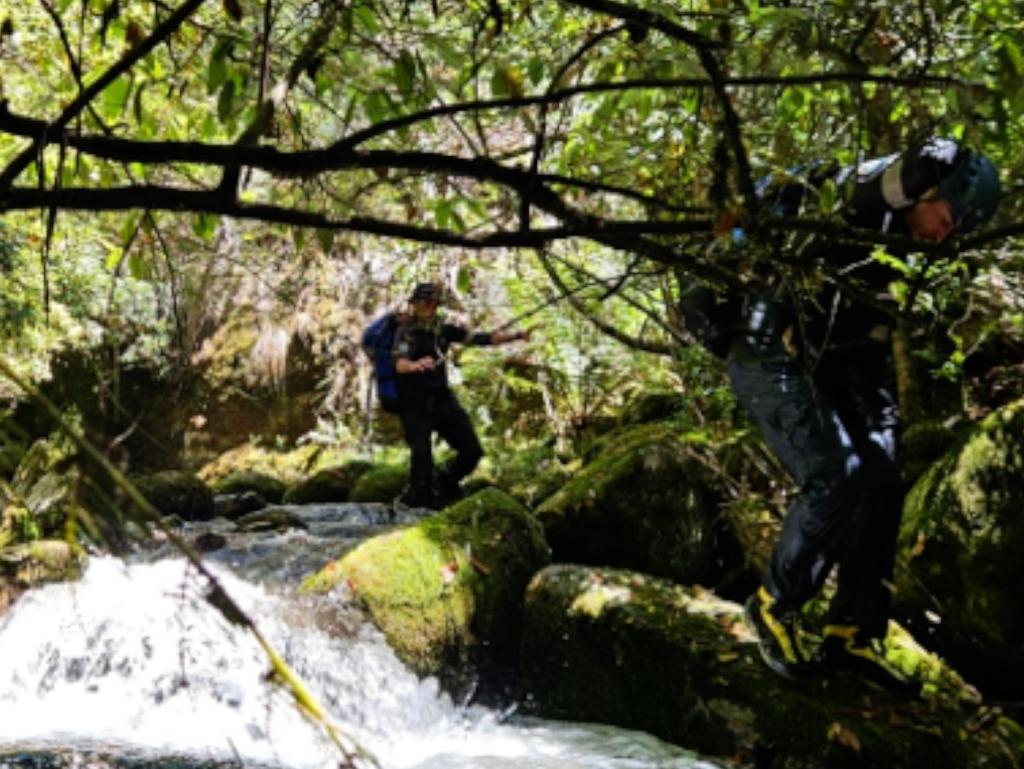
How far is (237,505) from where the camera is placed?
11.9 metres

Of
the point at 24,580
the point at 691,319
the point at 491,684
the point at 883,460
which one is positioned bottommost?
the point at 491,684

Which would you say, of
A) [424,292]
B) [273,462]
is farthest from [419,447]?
[273,462]

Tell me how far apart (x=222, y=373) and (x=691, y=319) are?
1257cm

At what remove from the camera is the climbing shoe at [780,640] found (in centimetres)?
426

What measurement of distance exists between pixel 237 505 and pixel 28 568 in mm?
5441

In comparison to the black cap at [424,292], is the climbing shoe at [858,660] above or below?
below

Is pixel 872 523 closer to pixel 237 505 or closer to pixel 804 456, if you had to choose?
pixel 804 456

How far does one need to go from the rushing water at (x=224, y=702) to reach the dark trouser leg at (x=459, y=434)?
3.06m

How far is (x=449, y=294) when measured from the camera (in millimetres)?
12039

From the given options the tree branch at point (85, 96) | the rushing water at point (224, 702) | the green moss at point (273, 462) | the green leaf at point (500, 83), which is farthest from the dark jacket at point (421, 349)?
the tree branch at point (85, 96)

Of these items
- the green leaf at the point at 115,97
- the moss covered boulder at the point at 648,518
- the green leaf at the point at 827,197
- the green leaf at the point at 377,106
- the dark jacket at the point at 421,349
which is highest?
the green leaf at the point at 115,97

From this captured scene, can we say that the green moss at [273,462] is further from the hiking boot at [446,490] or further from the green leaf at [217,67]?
the green leaf at [217,67]

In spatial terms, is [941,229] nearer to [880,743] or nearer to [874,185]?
[874,185]

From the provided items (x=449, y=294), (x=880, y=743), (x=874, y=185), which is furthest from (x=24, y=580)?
(x=449, y=294)
